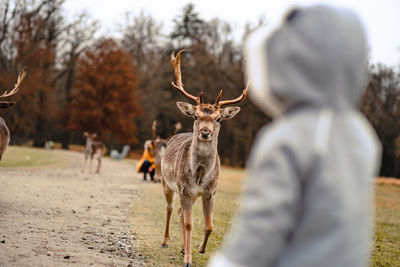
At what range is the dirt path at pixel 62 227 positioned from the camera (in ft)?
20.0

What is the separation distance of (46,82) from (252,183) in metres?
46.1

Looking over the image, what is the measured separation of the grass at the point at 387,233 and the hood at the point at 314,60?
282 inches

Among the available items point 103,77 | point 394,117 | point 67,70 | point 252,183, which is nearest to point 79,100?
point 103,77

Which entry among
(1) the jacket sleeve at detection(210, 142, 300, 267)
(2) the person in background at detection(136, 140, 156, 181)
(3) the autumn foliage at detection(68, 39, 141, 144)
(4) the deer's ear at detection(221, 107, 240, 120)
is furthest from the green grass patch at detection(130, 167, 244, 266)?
(3) the autumn foliage at detection(68, 39, 141, 144)

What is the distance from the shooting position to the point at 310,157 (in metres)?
1.78

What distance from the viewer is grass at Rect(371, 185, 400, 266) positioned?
864 cm

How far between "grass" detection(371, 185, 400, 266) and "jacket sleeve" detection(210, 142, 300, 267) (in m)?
7.19

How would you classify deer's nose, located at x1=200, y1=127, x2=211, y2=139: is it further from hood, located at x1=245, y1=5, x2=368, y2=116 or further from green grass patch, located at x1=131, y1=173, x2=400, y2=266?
hood, located at x1=245, y1=5, x2=368, y2=116

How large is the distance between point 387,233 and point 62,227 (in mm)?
8521

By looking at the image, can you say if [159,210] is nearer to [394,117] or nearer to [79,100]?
[79,100]

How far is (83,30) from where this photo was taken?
47.8 m

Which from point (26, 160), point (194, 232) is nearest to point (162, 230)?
point (194, 232)

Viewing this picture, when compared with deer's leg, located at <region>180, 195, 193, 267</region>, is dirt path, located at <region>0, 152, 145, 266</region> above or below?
below

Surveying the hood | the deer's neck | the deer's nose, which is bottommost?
the deer's neck
